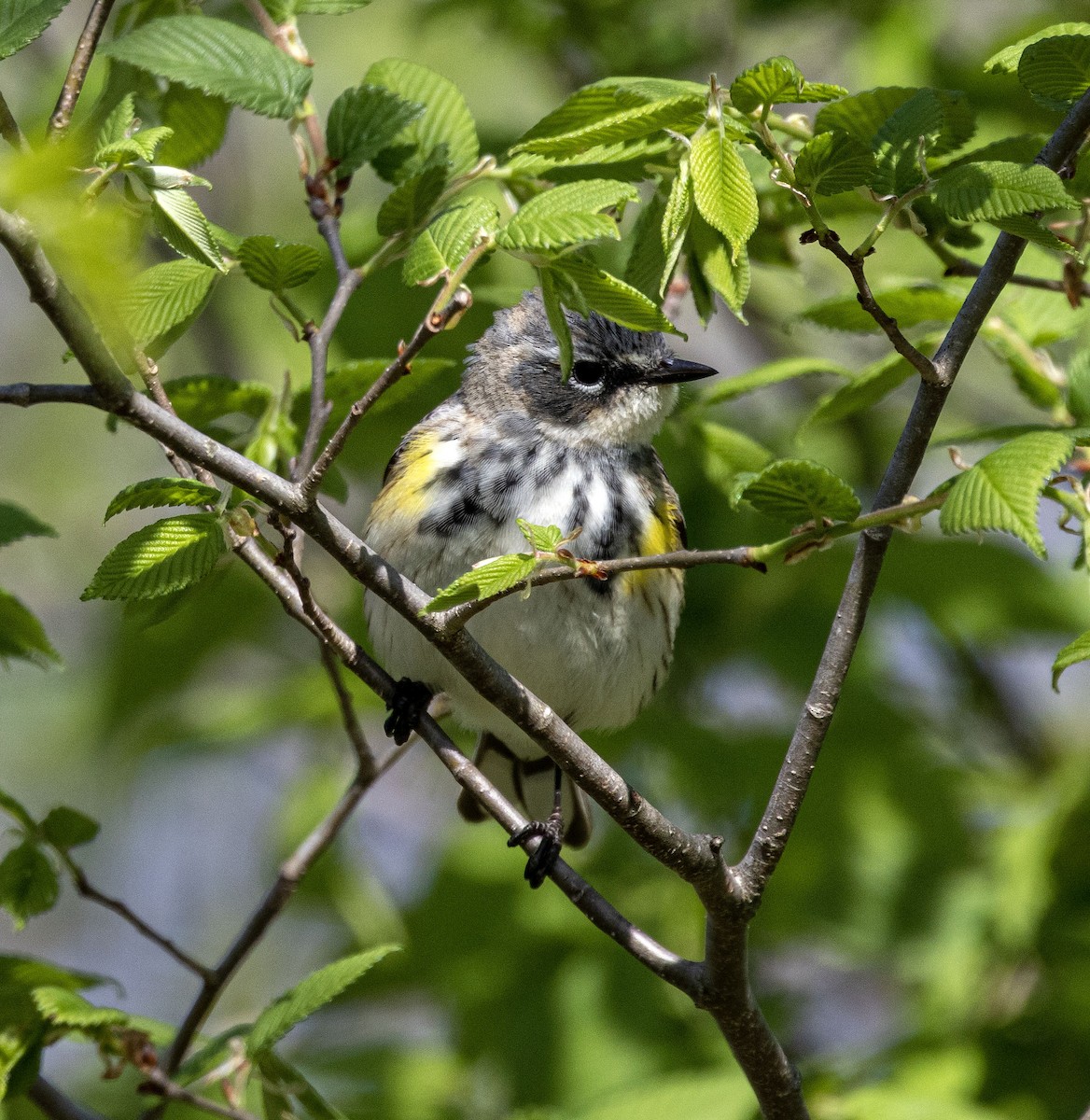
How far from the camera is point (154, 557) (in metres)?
2.10

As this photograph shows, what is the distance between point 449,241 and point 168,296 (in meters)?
0.50

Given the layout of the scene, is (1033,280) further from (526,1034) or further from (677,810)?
(526,1034)

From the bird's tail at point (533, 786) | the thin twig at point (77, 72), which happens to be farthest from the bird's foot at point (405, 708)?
the thin twig at point (77, 72)

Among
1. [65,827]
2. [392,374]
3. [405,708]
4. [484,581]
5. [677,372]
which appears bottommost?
[65,827]

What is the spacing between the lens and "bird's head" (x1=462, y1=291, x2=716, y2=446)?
3916mm

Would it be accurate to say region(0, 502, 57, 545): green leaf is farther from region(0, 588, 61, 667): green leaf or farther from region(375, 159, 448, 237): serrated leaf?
region(375, 159, 448, 237): serrated leaf

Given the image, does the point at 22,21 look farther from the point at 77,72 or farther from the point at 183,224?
the point at 183,224

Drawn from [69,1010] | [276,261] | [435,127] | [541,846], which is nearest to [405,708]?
[541,846]

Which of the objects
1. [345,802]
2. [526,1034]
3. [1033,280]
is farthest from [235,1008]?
[1033,280]

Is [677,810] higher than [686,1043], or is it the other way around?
[677,810]

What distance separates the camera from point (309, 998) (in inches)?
102

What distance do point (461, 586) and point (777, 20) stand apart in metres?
3.58

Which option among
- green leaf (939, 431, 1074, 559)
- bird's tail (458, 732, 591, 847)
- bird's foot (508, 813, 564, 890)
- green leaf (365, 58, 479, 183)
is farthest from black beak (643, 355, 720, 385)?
green leaf (939, 431, 1074, 559)

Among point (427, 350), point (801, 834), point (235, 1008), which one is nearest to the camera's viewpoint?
point (427, 350)
